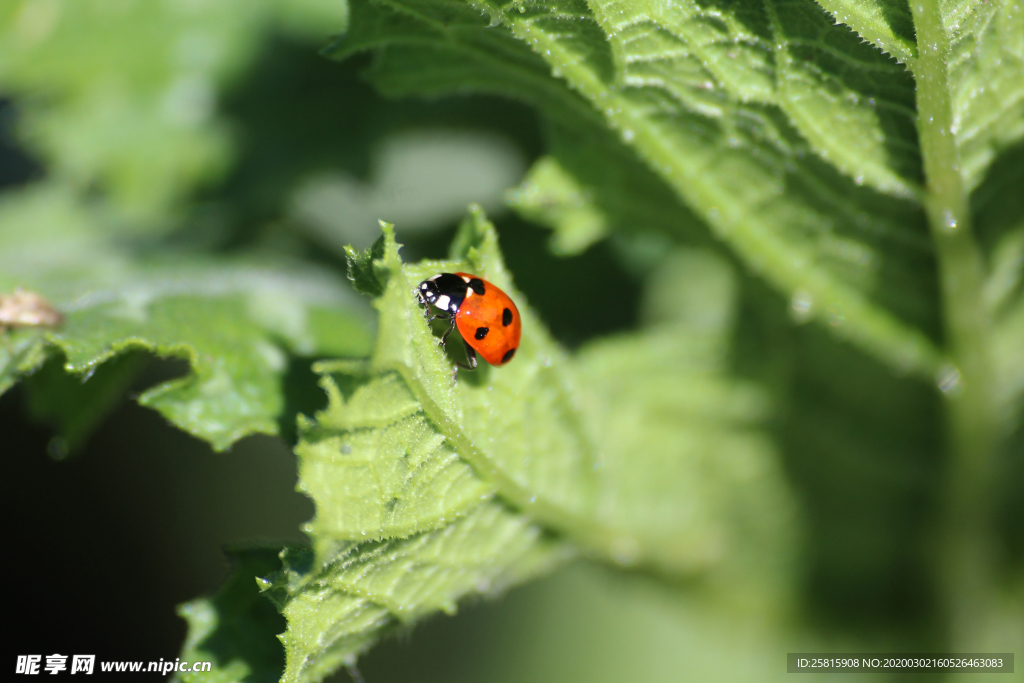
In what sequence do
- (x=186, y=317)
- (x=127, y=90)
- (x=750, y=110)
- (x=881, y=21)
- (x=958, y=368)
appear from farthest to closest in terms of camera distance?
(x=127, y=90)
(x=958, y=368)
(x=186, y=317)
(x=750, y=110)
(x=881, y=21)

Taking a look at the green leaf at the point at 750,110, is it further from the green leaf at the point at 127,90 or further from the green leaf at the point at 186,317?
the green leaf at the point at 127,90

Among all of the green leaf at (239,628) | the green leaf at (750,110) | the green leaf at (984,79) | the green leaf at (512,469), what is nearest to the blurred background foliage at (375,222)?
the green leaf at (512,469)

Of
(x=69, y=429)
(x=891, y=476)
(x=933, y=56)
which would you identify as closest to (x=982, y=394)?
(x=891, y=476)

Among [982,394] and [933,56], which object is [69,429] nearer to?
[933,56]

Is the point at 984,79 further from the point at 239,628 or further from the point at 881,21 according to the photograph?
the point at 239,628

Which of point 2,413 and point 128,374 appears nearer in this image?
point 128,374

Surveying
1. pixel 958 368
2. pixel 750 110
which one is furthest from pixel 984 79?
pixel 958 368
